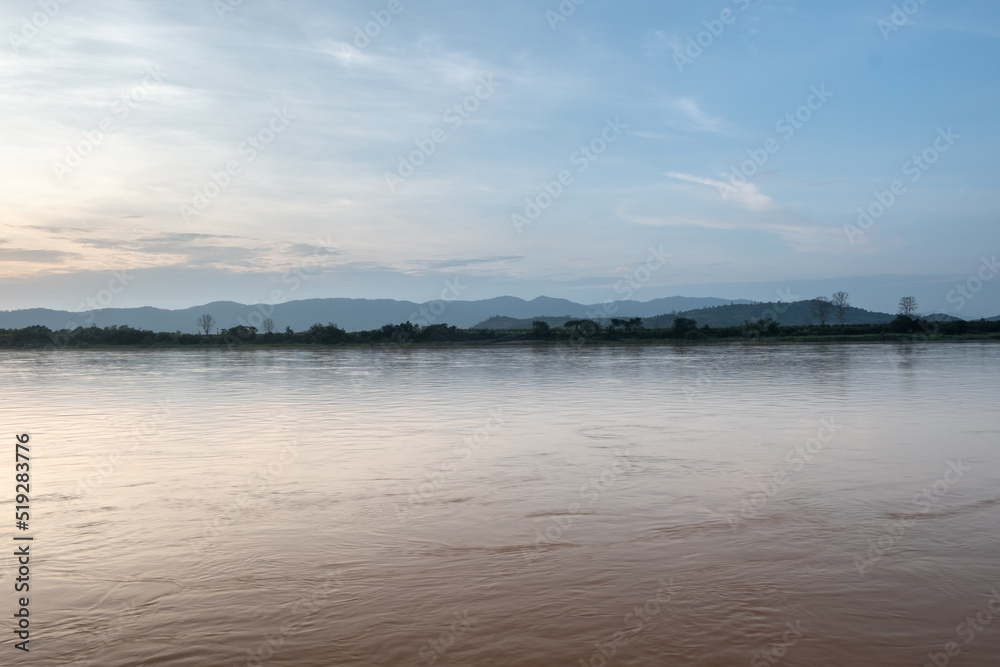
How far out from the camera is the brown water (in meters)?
5.23

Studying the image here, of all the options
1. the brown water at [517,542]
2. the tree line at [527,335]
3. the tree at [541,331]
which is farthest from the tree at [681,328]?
the brown water at [517,542]

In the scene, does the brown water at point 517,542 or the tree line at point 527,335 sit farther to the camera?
the tree line at point 527,335

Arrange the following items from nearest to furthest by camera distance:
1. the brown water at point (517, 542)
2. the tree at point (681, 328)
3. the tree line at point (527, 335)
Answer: the brown water at point (517, 542)
the tree line at point (527, 335)
the tree at point (681, 328)

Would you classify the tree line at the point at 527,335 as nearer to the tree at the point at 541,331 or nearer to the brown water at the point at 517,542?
the tree at the point at 541,331

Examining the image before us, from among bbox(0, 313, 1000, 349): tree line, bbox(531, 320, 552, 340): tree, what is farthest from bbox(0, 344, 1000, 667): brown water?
bbox(531, 320, 552, 340): tree

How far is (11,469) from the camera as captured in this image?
11914 mm

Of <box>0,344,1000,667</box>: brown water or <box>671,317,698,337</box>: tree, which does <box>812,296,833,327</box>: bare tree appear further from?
<box>0,344,1000,667</box>: brown water

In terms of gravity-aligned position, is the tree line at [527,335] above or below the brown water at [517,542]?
above

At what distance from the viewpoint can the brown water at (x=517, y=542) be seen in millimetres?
5227

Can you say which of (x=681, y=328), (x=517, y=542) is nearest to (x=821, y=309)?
(x=681, y=328)

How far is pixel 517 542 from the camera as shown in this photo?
7.56 meters

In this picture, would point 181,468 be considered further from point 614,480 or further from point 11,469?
point 614,480

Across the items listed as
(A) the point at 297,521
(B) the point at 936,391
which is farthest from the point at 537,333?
(A) the point at 297,521

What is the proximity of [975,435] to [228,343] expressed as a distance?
95.8 meters
